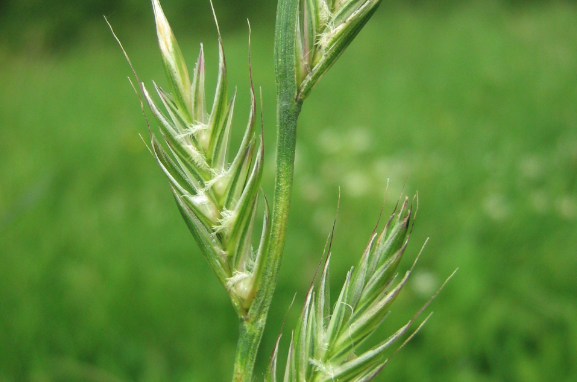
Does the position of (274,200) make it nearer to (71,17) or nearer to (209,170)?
(209,170)

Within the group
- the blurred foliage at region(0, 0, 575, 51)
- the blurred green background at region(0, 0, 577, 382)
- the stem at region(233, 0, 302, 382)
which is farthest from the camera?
the blurred foliage at region(0, 0, 575, 51)

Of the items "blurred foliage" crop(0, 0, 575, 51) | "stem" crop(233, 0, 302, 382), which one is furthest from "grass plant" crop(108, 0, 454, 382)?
"blurred foliage" crop(0, 0, 575, 51)

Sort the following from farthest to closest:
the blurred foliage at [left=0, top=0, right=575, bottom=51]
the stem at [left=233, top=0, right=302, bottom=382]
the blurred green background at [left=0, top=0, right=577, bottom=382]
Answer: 1. the blurred foliage at [left=0, top=0, right=575, bottom=51]
2. the blurred green background at [left=0, top=0, right=577, bottom=382]
3. the stem at [left=233, top=0, right=302, bottom=382]

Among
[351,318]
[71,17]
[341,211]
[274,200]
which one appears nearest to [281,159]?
[274,200]

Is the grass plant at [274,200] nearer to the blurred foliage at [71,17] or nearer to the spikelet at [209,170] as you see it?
the spikelet at [209,170]

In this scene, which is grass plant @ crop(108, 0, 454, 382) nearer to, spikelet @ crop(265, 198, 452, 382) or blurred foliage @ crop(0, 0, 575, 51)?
spikelet @ crop(265, 198, 452, 382)

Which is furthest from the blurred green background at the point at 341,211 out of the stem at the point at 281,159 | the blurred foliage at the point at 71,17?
the blurred foliage at the point at 71,17
